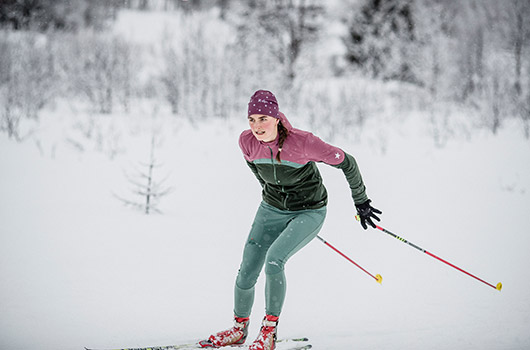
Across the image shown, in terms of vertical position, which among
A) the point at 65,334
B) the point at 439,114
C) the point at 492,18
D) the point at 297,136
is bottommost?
the point at 65,334

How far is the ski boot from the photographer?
289 cm

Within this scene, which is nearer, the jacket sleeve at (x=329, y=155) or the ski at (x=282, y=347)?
the jacket sleeve at (x=329, y=155)

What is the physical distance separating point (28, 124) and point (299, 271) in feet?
37.4

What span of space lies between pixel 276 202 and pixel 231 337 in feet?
3.33

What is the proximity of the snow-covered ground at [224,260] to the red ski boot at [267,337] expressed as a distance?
2.07ft

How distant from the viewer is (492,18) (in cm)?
2000

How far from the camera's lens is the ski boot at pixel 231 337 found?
2.89 m

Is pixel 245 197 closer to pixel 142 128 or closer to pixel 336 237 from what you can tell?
pixel 336 237

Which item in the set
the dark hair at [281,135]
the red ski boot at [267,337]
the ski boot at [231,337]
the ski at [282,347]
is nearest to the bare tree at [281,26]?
the dark hair at [281,135]

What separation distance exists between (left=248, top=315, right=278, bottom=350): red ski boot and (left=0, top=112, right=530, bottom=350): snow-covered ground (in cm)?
63

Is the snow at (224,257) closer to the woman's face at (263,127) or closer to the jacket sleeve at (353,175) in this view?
the jacket sleeve at (353,175)

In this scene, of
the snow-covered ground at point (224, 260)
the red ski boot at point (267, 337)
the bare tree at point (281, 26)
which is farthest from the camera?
the bare tree at point (281, 26)

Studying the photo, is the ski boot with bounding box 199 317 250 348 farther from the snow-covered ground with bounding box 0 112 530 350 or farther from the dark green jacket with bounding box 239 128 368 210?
the dark green jacket with bounding box 239 128 368 210

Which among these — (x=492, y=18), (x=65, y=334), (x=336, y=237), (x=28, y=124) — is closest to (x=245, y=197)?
(x=336, y=237)
